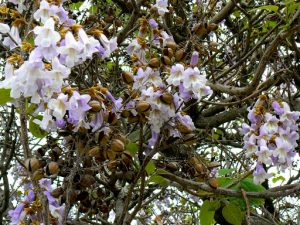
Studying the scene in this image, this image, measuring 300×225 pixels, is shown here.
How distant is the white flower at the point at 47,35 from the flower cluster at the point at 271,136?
1173 mm

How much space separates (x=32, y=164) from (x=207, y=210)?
0.94 meters

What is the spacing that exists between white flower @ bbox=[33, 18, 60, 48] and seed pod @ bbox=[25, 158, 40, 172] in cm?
48

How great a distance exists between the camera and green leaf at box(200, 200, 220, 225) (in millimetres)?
2375

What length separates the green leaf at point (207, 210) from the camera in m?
2.38

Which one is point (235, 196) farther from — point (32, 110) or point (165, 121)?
point (32, 110)

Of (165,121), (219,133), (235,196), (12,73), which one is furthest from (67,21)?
(219,133)

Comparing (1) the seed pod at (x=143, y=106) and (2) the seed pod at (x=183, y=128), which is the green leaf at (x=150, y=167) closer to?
(2) the seed pod at (x=183, y=128)

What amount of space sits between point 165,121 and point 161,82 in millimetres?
171

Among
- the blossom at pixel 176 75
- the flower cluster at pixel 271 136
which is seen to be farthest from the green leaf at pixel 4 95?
the flower cluster at pixel 271 136

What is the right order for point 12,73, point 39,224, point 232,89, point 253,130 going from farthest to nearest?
point 232,89, point 253,130, point 39,224, point 12,73

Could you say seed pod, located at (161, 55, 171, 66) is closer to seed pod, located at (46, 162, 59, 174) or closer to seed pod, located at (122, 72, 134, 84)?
seed pod, located at (122, 72, 134, 84)

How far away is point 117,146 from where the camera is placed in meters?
1.84

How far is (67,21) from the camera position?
196 centimetres

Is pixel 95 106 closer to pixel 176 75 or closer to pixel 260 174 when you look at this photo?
pixel 176 75
